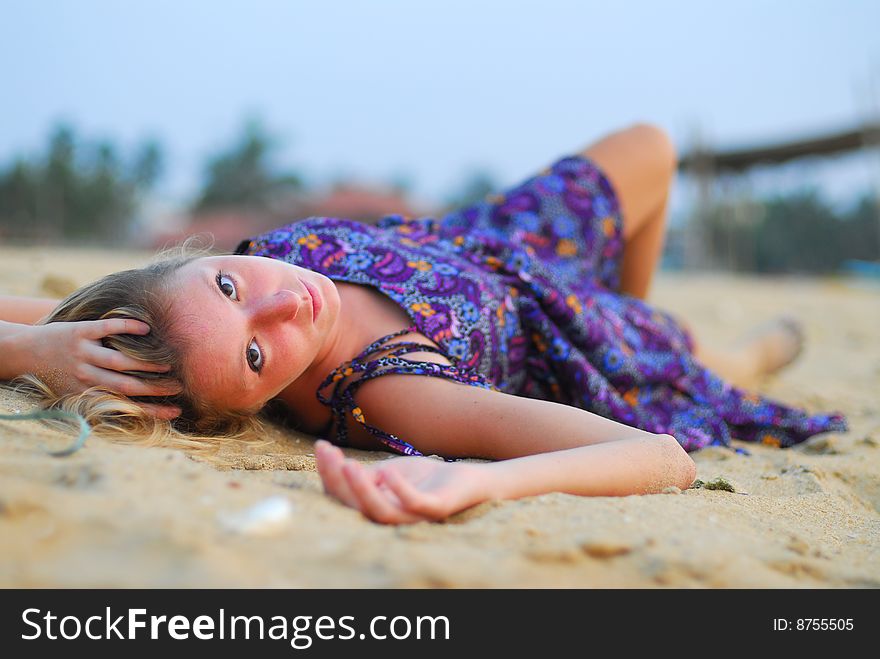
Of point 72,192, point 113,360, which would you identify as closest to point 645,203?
point 113,360

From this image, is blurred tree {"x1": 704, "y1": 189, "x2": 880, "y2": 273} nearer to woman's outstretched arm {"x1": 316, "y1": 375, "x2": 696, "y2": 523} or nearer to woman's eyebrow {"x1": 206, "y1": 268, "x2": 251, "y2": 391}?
woman's outstretched arm {"x1": 316, "y1": 375, "x2": 696, "y2": 523}

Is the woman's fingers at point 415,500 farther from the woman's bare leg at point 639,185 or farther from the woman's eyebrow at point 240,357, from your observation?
the woman's bare leg at point 639,185

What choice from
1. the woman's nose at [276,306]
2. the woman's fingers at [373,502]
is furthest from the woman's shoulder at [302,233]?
the woman's fingers at [373,502]

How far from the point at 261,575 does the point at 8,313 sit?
166cm

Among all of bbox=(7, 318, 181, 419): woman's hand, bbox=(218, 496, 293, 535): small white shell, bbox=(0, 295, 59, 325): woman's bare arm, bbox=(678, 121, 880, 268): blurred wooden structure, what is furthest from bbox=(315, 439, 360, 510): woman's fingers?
bbox=(678, 121, 880, 268): blurred wooden structure

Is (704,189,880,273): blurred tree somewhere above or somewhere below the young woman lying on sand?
below

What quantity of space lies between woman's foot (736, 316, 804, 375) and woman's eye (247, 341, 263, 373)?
270 cm

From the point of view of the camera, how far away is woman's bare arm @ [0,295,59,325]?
2.19m

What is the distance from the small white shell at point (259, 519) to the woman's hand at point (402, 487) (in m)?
0.16

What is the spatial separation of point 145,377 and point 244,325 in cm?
30

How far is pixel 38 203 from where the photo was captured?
19438 millimetres

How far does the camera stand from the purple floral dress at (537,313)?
2.17 m
